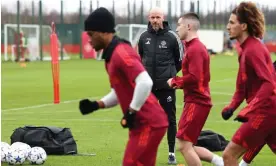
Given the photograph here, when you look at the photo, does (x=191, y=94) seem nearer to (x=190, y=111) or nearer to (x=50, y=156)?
(x=190, y=111)

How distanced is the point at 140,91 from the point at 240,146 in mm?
1664

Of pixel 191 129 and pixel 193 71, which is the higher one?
pixel 193 71

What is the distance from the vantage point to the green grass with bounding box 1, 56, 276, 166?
12477mm

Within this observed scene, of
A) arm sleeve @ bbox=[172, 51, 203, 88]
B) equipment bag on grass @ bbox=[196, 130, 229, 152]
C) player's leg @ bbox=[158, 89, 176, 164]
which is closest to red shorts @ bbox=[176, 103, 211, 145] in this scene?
arm sleeve @ bbox=[172, 51, 203, 88]

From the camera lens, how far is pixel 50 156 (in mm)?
12430

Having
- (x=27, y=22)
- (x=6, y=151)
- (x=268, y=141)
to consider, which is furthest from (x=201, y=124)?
(x=27, y=22)

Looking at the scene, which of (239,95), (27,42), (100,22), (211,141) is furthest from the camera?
(27,42)

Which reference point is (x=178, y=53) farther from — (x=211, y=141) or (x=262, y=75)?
(x=262, y=75)

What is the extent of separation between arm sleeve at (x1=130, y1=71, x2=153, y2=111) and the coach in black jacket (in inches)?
191

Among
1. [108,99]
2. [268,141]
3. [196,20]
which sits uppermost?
[196,20]

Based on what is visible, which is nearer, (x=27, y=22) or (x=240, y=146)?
(x=240, y=146)

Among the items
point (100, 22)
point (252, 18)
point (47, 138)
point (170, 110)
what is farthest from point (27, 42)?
point (100, 22)

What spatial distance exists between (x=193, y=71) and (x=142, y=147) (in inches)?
100

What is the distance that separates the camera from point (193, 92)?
9.83m
